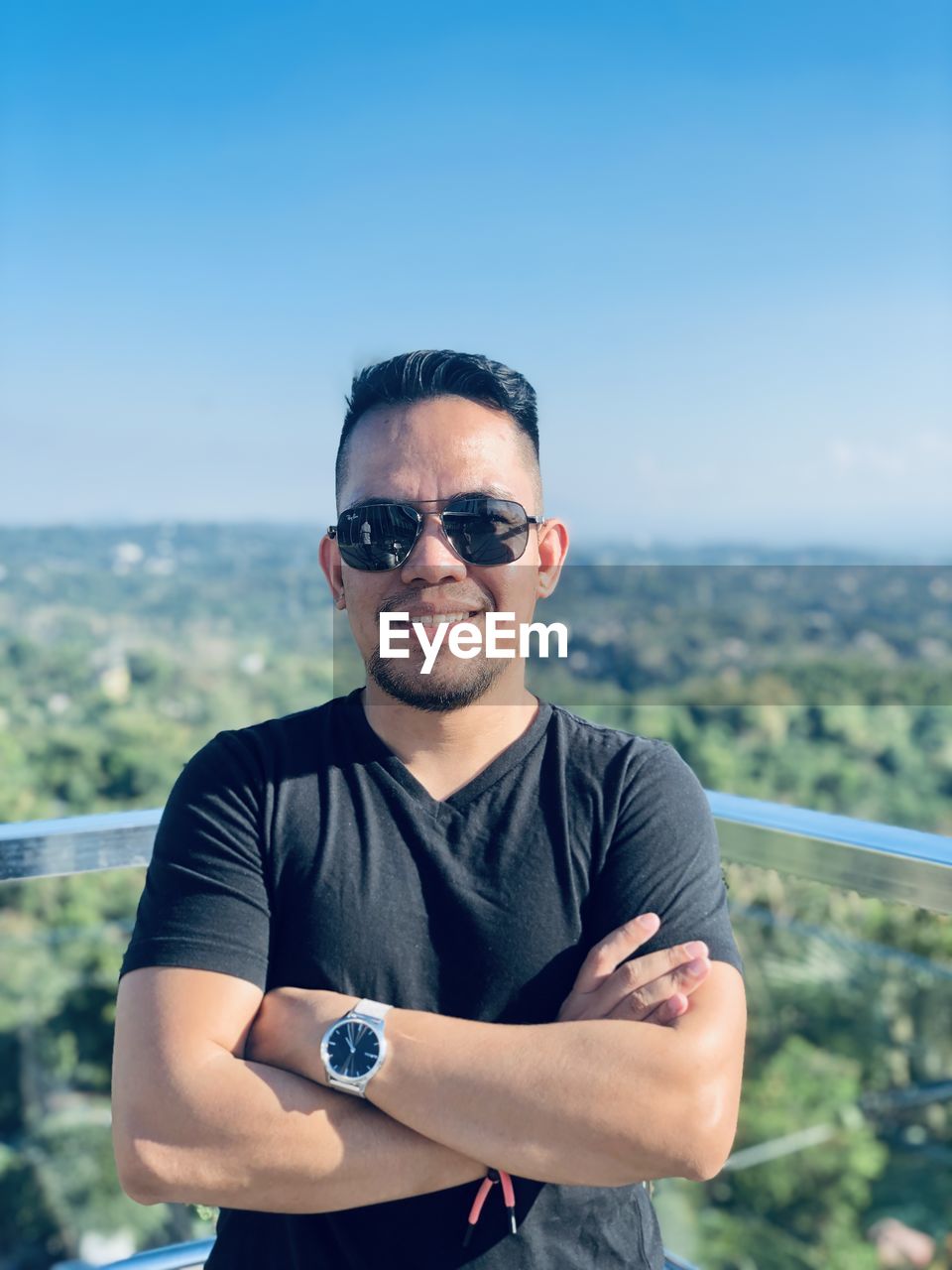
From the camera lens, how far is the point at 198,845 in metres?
1.38

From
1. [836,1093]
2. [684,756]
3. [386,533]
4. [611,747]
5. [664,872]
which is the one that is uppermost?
[386,533]

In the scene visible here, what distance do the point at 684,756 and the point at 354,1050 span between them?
167cm

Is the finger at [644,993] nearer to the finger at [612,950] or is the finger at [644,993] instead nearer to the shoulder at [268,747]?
the finger at [612,950]

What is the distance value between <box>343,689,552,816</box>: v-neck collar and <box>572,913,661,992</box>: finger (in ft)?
0.82

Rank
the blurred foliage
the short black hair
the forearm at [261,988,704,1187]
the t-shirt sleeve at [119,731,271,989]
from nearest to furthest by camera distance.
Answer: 1. the forearm at [261,988,704,1187]
2. the t-shirt sleeve at [119,731,271,989]
3. the short black hair
4. the blurred foliage

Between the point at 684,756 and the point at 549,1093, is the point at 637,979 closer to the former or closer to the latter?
the point at 549,1093

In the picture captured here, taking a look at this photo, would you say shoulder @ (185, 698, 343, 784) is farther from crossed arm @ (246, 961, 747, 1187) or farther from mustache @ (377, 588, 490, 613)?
crossed arm @ (246, 961, 747, 1187)

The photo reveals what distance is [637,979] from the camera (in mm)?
1307

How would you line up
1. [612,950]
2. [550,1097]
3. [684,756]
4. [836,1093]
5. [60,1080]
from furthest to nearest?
[60,1080] → [836,1093] → [684,756] → [612,950] → [550,1097]

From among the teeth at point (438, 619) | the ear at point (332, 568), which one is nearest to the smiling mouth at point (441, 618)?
the teeth at point (438, 619)

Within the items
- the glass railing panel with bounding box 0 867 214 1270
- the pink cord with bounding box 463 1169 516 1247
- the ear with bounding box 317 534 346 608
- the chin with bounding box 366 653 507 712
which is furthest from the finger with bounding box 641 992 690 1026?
the glass railing panel with bounding box 0 867 214 1270

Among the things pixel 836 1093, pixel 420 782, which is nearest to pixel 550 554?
pixel 420 782

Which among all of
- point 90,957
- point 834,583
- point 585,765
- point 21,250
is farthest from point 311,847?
point 21,250

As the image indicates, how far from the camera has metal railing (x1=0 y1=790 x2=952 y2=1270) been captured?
1370 millimetres
